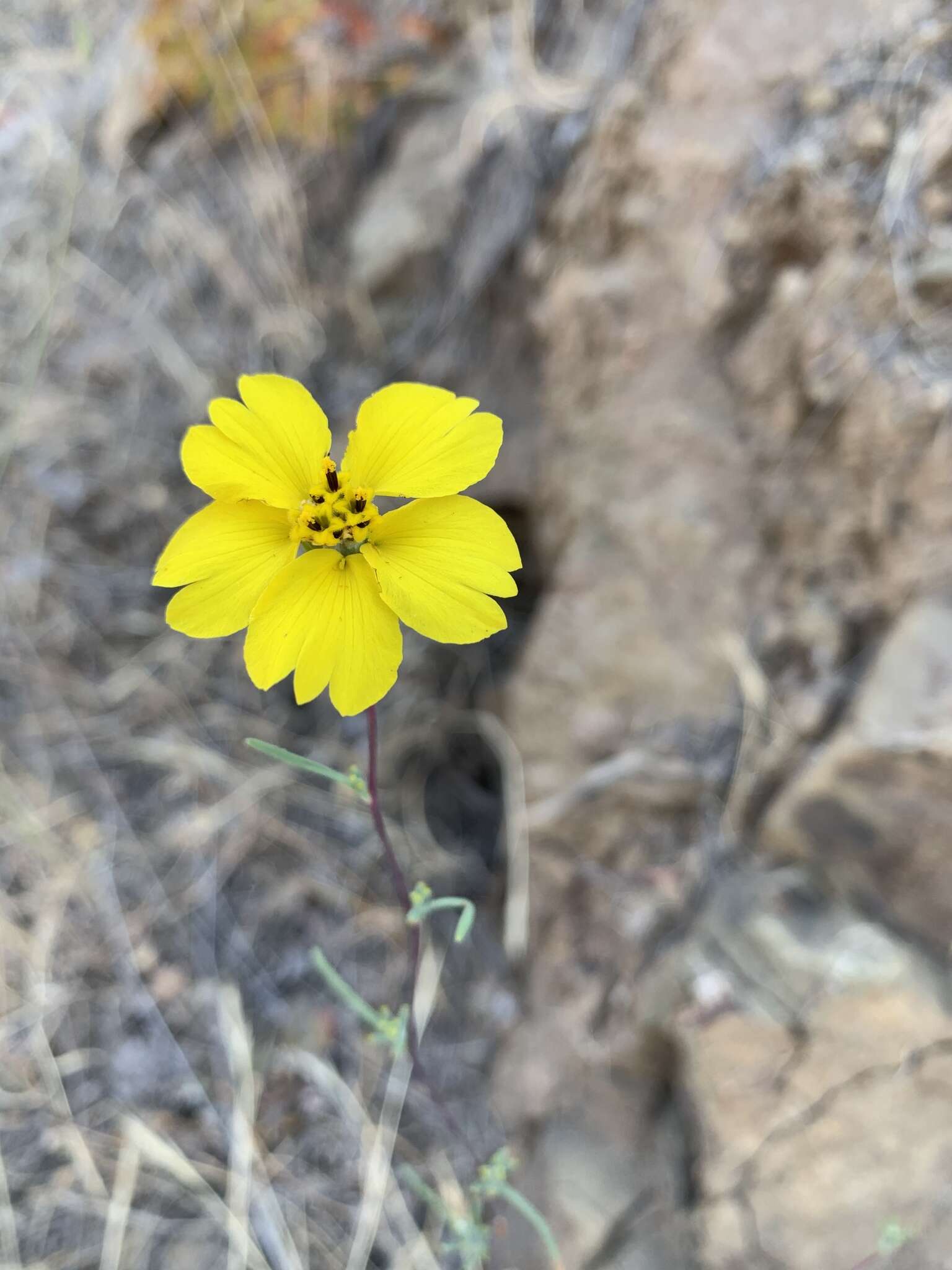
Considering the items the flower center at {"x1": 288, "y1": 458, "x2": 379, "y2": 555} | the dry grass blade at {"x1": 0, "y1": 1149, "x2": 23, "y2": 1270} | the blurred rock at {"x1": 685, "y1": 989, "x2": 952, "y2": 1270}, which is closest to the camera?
the flower center at {"x1": 288, "y1": 458, "x2": 379, "y2": 555}

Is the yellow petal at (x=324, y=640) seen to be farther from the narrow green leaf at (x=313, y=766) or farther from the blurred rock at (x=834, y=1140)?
the blurred rock at (x=834, y=1140)

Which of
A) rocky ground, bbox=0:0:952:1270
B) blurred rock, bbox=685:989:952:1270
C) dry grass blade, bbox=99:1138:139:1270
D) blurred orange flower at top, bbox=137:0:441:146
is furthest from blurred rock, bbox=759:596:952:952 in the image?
blurred orange flower at top, bbox=137:0:441:146

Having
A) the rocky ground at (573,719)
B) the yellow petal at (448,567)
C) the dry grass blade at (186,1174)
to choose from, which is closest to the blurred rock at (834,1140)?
the rocky ground at (573,719)

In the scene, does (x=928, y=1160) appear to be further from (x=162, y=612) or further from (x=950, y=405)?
(x=162, y=612)

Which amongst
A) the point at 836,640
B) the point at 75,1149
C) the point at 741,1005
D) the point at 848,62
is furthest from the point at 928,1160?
the point at 848,62

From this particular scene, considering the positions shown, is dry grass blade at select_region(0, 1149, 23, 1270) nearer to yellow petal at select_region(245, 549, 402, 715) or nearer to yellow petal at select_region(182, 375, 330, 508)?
yellow petal at select_region(245, 549, 402, 715)

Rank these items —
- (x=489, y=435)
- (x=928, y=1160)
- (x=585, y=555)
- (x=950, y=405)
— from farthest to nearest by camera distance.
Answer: (x=585, y=555)
(x=950, y=405)
(x=928, y=1160)
(x=489, y=435)
